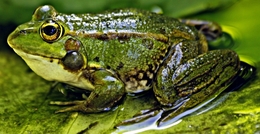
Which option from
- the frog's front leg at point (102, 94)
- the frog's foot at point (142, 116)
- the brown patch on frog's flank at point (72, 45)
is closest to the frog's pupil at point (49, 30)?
the brown patch on frog's flank at point (72, 45)

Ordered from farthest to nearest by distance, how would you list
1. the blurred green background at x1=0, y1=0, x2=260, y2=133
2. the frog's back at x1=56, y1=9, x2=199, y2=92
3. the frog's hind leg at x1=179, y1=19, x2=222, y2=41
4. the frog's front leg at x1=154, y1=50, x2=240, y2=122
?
the frog's hind leg at x1=179, y1=19, x2=222, y2=41 → the frog's back at x1=56, y1=9, x2=199, y2=92 → the frog's front leg at x1=154, y1=50, x2=240, y2=122 → the blurred green background at x1=0, y1=0, x2=260, y2=133

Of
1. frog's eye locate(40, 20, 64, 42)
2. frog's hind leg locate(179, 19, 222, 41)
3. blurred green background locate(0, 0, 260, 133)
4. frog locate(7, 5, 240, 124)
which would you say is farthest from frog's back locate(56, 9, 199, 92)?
frog's hind leg locate(179, 19, 222, 41)

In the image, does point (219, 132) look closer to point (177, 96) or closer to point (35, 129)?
point (177, 96)

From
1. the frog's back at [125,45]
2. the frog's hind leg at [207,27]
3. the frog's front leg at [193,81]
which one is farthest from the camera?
the frog's hind leg at [207,27]

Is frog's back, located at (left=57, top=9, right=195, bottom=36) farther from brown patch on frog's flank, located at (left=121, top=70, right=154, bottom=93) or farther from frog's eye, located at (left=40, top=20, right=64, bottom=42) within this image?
brown patch on frog's flank, located at (left=121, top=70, right=154, bottom=93)

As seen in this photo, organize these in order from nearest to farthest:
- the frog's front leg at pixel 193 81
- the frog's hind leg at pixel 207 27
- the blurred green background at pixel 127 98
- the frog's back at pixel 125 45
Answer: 1. the blurred green background at pixel 127 98
2. the frog's front leg at pixel 193 81
3. the frog's back at pixel 125 45
4. the frog's hind leg at pixel 207 27

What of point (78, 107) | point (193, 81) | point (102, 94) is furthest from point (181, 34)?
point (78, 107)

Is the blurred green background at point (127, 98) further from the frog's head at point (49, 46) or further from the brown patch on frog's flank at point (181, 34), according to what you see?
the brown patch on frog's flank at point (181, 34)
